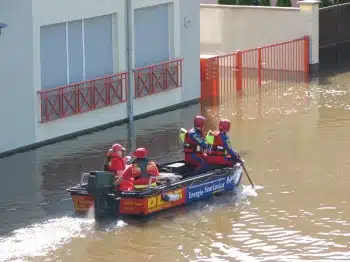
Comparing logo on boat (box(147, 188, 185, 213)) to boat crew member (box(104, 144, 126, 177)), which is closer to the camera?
logo on boat (box(147, 188, 185, 213))

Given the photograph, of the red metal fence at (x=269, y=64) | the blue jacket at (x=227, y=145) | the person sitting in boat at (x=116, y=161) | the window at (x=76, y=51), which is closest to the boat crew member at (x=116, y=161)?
the person sitting in boat at (x=116, y=161)

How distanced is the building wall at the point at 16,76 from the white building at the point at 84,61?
0.07 feet

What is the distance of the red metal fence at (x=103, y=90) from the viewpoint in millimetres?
27188

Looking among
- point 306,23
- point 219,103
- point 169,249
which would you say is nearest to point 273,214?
point 169,249

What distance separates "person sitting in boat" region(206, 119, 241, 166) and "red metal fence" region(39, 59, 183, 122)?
545 centimetres

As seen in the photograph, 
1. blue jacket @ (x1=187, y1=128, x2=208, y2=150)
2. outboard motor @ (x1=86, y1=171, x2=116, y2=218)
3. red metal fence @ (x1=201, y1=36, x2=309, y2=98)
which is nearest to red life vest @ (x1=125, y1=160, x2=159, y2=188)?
outboard motor @ (x1=86, y1=171, x2=116, y2=218)

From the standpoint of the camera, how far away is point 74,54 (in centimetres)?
2834

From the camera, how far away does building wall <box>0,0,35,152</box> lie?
2570cm

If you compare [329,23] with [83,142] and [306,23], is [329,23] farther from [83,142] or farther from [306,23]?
[83,142]

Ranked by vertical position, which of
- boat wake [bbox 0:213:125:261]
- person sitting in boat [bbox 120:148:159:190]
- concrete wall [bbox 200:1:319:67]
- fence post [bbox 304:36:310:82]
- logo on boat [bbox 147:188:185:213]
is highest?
concrete wall [bbox 200:1:319:67]

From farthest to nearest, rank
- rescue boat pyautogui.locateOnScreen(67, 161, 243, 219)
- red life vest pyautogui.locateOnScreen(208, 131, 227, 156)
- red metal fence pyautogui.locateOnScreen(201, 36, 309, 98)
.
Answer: red metal fence pyautogui.locateOnScreen(201, 36, 309, 98) → red life vest pyautogui.locateOnScreen(208, 131, 227, 156) → rescue boat pyautogui.locateOnScreen(67, 161, 243, 219)

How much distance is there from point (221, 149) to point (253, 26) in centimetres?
1480

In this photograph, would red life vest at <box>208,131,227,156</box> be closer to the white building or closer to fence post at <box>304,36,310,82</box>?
the white building

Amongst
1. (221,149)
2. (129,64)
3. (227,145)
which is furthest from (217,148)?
Answer: (129,64)
